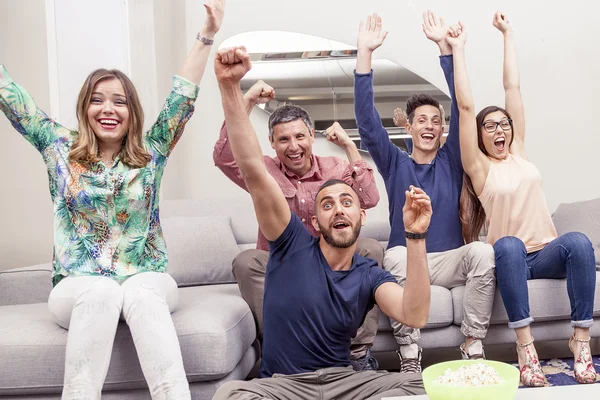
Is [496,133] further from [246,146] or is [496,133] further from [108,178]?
[108,178]

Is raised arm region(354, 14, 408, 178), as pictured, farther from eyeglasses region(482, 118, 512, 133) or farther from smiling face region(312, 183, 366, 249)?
smiling face region(312, 183, 366, 249)

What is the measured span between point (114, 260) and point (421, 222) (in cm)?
98

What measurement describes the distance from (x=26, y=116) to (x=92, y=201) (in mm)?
333

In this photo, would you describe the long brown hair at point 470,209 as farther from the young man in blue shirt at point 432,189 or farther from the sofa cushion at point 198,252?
the sofa cushion at point 198,252

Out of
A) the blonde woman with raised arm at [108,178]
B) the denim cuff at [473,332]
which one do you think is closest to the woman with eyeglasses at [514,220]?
the denim cuff at [473,332]

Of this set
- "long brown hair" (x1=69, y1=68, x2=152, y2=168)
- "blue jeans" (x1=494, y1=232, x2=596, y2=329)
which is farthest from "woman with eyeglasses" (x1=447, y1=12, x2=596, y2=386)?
"long brown hair" (x1=69, y1=68, x2=152, y2=168)

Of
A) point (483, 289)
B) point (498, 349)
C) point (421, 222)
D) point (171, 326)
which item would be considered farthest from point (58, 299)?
point (498, 349)

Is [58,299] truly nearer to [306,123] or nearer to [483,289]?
[306,123]

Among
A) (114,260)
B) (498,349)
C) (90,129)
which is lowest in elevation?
(498,349)

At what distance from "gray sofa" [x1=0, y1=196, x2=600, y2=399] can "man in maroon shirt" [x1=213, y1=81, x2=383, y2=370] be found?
0.34 ft

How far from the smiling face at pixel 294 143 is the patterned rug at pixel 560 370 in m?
1.16

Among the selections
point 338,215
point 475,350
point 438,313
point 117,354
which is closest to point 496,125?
point 438,313

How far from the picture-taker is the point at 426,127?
2688 millimetres

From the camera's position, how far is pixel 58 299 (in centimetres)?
184
